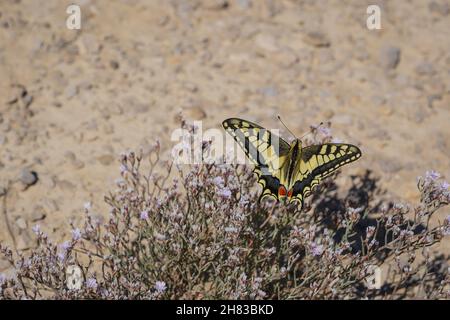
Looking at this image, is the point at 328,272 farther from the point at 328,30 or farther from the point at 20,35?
the point at 20,35

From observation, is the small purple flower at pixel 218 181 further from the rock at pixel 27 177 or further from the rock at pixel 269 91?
the rock at pixel 269 91

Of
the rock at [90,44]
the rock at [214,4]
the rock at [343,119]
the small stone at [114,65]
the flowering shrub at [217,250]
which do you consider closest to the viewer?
the flowering shrub at [217,250]

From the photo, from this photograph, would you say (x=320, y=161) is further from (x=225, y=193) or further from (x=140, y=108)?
(x=140, y=108)

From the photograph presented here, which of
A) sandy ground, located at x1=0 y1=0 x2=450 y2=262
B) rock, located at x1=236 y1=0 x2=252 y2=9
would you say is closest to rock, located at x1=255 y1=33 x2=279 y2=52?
sandy ground, located at x1=0 y1=0 x2=450 y2=262

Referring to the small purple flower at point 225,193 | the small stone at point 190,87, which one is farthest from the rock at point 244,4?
the small purple flower at point 225,193

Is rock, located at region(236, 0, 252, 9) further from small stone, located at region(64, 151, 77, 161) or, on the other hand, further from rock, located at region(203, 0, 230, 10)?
small stone, located at region(64, 151, 77, 161)

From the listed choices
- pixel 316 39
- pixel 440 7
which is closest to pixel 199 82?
pixel 316 39
